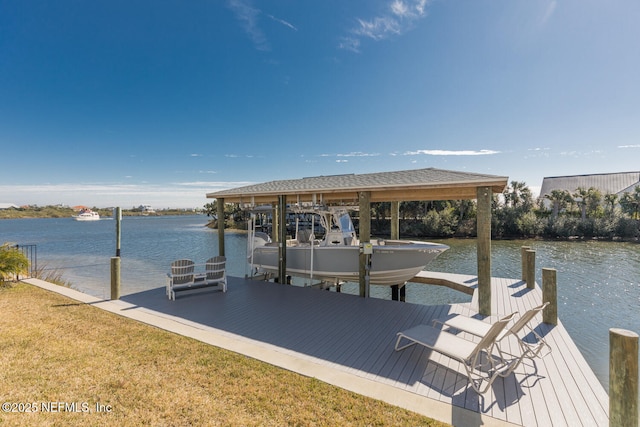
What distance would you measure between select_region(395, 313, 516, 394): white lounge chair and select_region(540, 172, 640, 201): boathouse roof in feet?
174

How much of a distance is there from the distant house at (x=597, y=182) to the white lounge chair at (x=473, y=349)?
50.8m

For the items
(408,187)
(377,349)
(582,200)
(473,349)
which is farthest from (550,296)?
(582,200)

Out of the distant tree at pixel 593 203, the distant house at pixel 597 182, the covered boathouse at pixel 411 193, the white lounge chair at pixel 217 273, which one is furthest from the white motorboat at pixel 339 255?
the distant house at pixel 597 182

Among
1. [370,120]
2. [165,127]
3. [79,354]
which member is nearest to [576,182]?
[370,120]

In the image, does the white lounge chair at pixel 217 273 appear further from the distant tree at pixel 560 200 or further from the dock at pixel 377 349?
the distant tree at pixel 560 200

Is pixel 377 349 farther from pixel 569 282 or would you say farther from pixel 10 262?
pixel 569 282

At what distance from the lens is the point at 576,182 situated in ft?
157

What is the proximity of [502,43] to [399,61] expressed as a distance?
3.98 meters

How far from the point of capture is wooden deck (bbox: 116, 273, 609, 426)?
294 centimetres

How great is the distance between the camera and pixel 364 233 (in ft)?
23.2

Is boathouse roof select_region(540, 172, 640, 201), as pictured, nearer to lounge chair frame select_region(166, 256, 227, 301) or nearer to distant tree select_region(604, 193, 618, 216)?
distant tree select_region(604, 193, 618, 216)

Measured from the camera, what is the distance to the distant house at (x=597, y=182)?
4372 centimetres

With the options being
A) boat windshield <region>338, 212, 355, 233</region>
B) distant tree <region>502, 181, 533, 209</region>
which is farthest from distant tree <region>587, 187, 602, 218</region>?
boat windshield <region>338, 212, 355, 233</region>

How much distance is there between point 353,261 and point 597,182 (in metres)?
59.9
